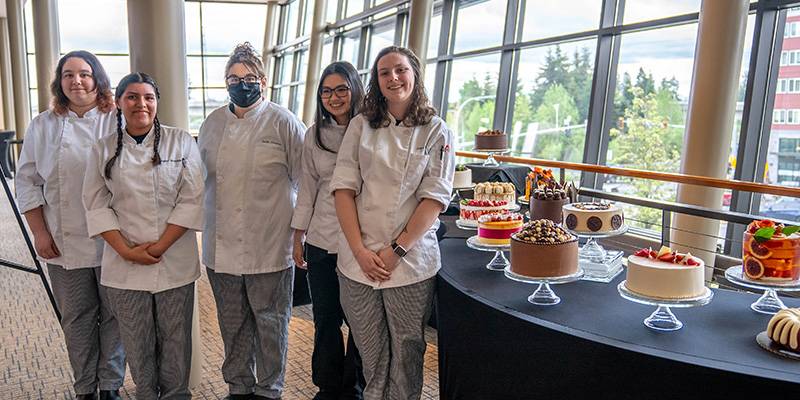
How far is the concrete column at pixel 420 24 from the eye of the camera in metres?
8.32

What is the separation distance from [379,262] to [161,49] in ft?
5.28

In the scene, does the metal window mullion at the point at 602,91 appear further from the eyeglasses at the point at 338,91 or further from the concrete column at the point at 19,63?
the concrete column at the point at 19,63

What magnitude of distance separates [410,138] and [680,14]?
4762 mm

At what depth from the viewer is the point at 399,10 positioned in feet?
32.7

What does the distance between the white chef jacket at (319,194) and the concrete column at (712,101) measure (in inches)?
144

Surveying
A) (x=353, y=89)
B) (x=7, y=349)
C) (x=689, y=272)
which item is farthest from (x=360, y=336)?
(x=7, y=349)

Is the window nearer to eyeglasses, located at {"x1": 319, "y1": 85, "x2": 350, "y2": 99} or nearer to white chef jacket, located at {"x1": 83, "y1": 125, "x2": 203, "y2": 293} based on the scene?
white chef jacket, located at {"x1": 83, "y1": 125, "x2": 203, "y2": 293}

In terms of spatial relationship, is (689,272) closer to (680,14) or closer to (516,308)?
(516,308)

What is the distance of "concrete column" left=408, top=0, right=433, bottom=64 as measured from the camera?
832 cm

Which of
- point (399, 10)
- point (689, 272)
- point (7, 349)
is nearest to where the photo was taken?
point (689, 272)

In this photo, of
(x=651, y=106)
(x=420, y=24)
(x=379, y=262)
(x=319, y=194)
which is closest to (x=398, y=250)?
(x=379, y=262)

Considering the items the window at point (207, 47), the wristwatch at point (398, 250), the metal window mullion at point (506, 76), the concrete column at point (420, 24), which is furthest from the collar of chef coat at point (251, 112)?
the window at point (207, 47)

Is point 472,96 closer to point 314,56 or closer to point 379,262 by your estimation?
point 314,56

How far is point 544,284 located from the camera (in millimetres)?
1884
